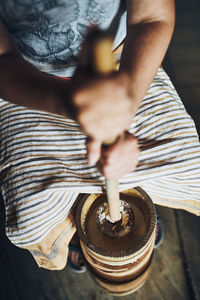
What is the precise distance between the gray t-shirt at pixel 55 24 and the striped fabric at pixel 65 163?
0.19 metres

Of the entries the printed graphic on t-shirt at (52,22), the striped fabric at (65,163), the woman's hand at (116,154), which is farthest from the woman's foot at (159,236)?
the printed graphic on t-shirt at (52,22)

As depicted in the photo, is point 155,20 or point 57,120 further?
point 57,120

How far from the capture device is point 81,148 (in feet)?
2.63

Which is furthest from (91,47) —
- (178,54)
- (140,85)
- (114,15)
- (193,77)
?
(178,54)

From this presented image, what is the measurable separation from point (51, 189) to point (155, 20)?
567 millimetres

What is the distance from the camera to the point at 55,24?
78 cm

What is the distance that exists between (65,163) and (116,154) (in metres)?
0.29

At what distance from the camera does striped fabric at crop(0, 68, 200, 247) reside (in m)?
0.76

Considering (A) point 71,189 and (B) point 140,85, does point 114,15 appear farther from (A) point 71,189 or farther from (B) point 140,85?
(A) point 71,189

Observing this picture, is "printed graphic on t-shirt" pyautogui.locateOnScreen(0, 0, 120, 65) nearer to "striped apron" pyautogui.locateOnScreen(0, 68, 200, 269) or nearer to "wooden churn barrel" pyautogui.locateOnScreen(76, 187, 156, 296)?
"striped apron" pyautogui.locateOnScreen(0, 68, 200, 269)

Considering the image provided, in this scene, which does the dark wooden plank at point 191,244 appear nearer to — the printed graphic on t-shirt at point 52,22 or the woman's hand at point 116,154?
the woman's hand at point 116,154

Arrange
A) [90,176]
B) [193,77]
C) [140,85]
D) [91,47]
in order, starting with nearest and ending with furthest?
[91,47] → [140,85] → [90,176] → [193,77]

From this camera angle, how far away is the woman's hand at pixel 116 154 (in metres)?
0.51

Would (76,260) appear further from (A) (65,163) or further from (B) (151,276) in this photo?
(A) (65,163)
